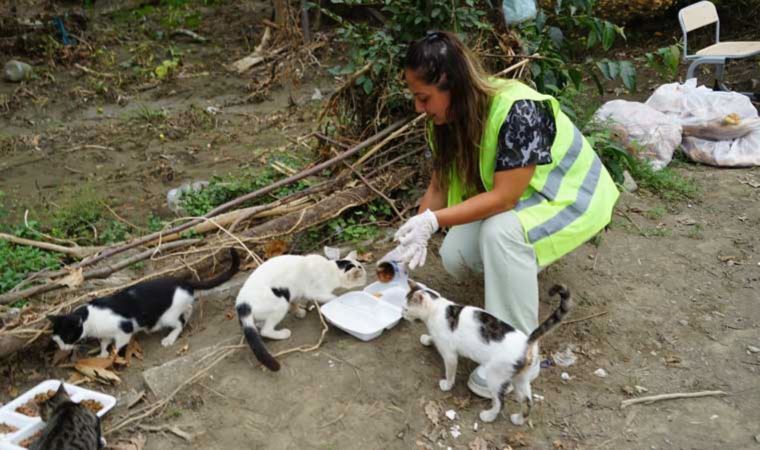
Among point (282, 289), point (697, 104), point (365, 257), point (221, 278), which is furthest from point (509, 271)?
point (697, 104)

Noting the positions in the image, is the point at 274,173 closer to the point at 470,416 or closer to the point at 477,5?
the point at 477,5

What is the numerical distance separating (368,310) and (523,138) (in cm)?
133

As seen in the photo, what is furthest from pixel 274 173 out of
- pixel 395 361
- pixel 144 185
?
pixel 395 361

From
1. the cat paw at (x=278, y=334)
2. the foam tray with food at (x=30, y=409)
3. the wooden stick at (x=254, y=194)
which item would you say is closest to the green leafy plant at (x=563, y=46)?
the wooden stick at (x=254, y=194)

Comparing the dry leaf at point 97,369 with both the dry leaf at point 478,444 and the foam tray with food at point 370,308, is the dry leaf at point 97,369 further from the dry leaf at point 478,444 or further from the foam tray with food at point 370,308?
the dry leaf at point 478,444

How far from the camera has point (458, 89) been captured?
8.55 ft

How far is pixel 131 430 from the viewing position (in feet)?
8.75

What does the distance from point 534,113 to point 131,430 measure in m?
2.27

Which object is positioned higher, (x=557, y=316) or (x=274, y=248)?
(x=557, y=316)

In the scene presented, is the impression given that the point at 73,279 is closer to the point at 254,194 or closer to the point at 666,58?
the point at 254,194

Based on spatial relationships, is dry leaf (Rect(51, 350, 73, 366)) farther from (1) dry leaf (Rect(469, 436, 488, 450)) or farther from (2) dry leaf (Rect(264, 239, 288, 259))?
(1) dry leaf (Rect(469, 436, 488, 450))

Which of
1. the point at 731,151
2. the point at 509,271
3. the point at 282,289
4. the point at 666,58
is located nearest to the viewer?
the point at 509,271

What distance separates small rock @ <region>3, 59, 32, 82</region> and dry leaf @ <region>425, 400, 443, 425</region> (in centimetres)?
829

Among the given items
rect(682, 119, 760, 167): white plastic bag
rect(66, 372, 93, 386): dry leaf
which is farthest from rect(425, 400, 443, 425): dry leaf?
rect(682, 119, 760, 167): white plastic bag
